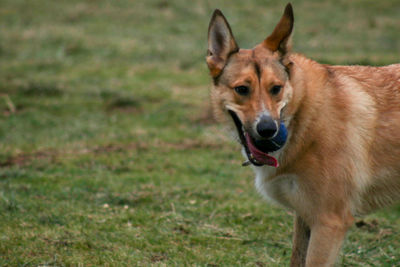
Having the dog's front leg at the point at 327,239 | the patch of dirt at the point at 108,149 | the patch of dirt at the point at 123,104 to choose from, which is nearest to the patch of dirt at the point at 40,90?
the patch of dirt at the point at 123,104

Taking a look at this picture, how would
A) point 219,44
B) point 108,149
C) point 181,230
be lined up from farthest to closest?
point 108,149, point 181,230, point 219,44

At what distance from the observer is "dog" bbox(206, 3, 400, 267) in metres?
4.12

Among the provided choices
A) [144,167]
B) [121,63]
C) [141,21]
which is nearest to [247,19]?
[141,21]

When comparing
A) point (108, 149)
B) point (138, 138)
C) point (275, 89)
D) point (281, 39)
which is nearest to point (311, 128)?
point (275, 89)

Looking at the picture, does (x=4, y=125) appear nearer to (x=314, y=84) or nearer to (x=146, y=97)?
(x=146, y=97)

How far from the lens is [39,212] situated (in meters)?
5.97

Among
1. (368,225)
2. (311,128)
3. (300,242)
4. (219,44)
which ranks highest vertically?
(219,44)

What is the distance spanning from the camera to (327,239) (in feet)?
13.5

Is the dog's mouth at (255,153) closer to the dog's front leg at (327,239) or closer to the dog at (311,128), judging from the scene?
the dog at (311,128)

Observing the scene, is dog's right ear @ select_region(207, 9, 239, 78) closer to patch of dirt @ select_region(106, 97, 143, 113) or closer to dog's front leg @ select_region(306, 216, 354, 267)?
dog's front leg @ select_region(306, 216, 354, 267)

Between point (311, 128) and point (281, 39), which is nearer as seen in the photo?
point (311, 128)

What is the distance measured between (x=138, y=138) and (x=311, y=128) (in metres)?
5.35

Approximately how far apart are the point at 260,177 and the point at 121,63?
10160mm

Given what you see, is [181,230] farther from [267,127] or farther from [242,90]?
[267,127]
